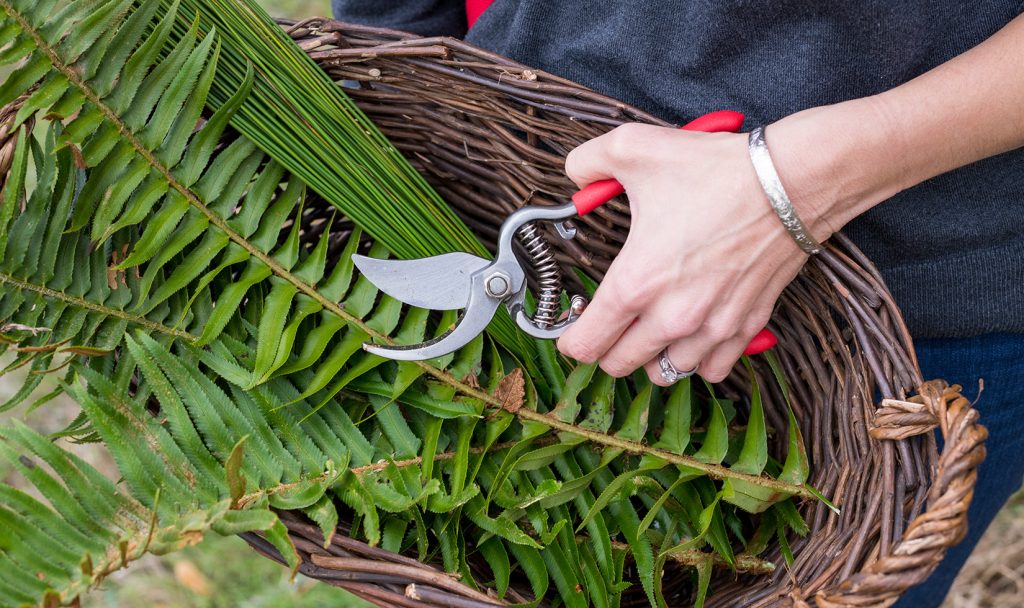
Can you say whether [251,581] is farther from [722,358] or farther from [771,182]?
[771,182]

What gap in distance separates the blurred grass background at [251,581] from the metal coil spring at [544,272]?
3.25 ft

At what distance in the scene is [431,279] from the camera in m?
0.77

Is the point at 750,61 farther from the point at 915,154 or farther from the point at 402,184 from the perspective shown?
the point at 402,184

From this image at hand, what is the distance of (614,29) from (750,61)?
137mm

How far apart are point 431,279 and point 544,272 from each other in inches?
4.3

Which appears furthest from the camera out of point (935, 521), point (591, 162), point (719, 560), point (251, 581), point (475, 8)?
point (251, 581)

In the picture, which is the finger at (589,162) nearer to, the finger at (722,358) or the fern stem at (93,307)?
the finger at (722,358)

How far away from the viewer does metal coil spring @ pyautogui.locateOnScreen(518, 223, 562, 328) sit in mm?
750

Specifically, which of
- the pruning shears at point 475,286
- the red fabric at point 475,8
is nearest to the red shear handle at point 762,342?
the pruning shears at point 475,286

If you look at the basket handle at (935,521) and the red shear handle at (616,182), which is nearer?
the basket handle at (935,521)


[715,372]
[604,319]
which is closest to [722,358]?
[715,372]

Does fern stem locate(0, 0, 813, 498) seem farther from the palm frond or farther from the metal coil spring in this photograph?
the metal coil spring

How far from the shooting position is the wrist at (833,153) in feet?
2.01

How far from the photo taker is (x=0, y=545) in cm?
61
